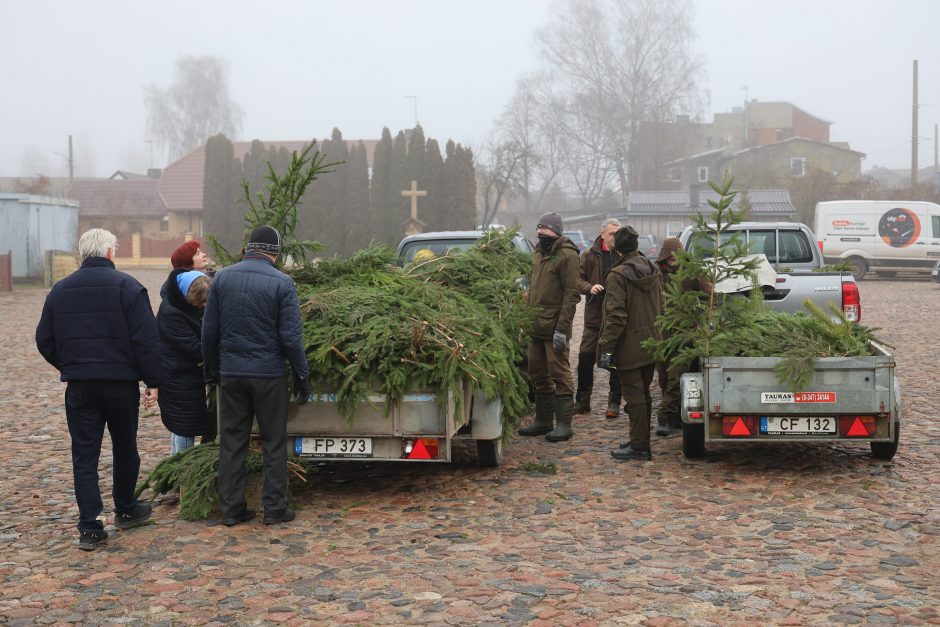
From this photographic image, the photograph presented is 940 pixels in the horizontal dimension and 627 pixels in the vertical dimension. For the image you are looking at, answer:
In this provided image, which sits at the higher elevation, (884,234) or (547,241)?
(884,234)

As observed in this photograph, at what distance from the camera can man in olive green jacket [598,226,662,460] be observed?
8242mm

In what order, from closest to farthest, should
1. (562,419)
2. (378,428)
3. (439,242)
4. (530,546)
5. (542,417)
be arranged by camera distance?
(530,546), (378,428), (562,419), (542,417), (439,242)

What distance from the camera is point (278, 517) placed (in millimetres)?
6574

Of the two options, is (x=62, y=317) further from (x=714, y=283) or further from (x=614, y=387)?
(x=614, y=387)

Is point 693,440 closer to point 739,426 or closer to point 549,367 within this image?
point 739,426

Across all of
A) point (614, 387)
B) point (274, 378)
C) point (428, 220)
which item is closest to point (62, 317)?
point (274, 378)

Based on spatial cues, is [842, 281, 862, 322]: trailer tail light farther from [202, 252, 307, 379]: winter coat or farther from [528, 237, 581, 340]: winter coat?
[202, 252, 307, 379]: winter coat

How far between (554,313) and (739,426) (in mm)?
1925

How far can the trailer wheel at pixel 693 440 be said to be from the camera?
823cm

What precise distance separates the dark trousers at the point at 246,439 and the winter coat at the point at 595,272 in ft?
14.5

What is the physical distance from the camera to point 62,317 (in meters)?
6.23

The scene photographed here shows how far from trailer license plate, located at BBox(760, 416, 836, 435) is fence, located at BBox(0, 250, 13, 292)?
28.4 metres

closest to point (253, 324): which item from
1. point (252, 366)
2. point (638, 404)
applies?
point (252, 366)

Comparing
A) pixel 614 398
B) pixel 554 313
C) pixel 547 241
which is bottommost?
pixel 614 398
